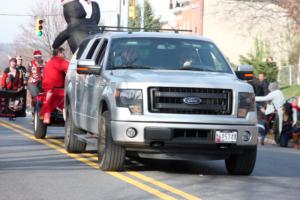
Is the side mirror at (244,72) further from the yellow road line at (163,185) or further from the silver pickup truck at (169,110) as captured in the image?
the yellow road line at (163,185)

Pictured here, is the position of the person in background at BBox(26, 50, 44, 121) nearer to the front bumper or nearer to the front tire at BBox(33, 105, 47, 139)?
the front tire at BBox(33, 105, 47, 139)

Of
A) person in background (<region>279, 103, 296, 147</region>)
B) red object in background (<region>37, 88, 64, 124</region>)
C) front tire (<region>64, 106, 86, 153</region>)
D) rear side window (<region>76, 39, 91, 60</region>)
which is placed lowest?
person in background (<region>279, 103, 296, 147</region>)

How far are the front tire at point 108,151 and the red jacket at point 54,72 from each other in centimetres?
520

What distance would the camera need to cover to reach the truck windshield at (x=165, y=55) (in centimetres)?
1261

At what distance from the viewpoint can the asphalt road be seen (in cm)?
1001

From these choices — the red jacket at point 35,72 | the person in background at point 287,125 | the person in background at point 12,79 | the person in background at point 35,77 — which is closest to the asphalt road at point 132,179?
the person in background at point 35,77

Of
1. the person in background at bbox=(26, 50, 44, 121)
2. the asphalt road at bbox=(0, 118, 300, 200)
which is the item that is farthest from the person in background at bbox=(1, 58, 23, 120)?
the asphalt road at bbox=(0, 118, 300, 200)

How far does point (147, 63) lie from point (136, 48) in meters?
0.37

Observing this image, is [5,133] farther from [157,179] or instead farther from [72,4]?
[157,179]

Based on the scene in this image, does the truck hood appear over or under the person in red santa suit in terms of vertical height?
over

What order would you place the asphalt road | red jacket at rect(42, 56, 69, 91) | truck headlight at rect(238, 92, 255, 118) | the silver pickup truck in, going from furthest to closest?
red jacket at rect(42, 56, 69, 91) < truck headlight at rect(238, 92, 255, 118) < the silver pickup truck < the asphalt road

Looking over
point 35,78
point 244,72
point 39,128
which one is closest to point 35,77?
point 35,78

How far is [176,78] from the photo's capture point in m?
11.6

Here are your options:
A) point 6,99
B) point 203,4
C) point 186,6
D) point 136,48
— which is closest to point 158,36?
point 136,48
